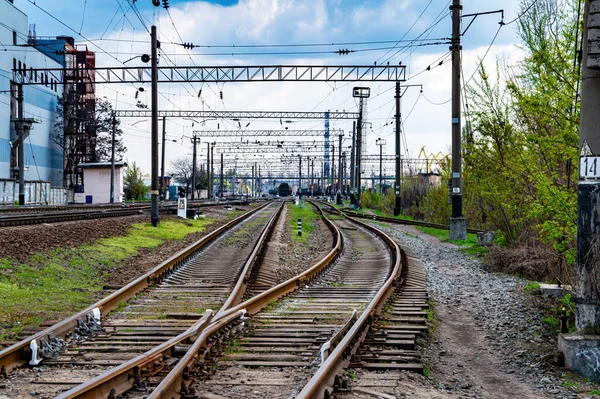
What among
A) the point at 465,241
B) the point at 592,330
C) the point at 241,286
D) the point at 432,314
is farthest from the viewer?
the point at 465,241

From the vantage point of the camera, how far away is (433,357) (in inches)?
330

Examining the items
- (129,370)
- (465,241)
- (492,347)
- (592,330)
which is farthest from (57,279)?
(465,241)

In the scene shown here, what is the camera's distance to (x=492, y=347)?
9.12 m

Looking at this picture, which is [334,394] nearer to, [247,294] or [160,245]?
[247,294]

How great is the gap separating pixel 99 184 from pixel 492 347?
202 feet

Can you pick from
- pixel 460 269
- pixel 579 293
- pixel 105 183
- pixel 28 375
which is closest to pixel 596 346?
pixel 579 293

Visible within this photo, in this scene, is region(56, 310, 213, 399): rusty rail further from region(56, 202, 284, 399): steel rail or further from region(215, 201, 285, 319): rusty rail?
region(215, 201, 285, 319): rusty rail

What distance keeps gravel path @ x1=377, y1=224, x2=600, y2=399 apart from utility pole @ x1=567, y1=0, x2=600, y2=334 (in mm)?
817

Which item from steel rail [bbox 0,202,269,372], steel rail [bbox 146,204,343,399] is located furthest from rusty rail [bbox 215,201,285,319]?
steel rail [bbox 0,202,269,372]

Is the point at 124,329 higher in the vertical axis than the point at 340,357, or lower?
lower

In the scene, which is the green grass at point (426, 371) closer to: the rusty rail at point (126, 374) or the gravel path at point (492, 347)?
the gravel path at point (492, 347)

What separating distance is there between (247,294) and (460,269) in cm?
755

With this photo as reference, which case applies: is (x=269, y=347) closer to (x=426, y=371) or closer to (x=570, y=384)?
(x=426, y=371)

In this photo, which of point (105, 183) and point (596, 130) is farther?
point (105, 183)
